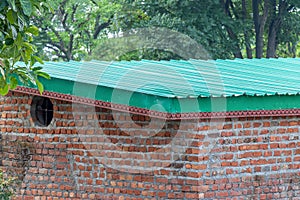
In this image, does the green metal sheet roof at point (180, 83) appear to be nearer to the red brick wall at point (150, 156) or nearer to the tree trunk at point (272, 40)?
the red brick wall at point (150, 156)

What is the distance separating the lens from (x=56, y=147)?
768 cm

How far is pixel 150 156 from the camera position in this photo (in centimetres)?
682

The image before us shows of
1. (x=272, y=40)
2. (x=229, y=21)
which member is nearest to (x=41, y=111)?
(x=229, y=21)

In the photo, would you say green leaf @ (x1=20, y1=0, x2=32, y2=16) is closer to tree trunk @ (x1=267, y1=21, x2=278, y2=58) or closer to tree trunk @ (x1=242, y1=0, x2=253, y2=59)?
tree trunk @ (x1=242, y1=0, x2=253, y2=59)

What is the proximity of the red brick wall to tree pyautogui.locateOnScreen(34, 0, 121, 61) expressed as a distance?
18.7 meters

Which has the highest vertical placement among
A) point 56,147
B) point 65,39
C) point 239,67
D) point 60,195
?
point 65,39

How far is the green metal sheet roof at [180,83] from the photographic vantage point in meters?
6.14

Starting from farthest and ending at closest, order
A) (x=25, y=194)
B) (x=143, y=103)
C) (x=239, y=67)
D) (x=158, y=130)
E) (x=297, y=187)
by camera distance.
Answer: (x=239, y=67)
(x=25, y=194)
(x=297, y=187)
(x=158, y=130)
(x=143, y=103)

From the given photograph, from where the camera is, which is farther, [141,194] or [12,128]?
[12,128]

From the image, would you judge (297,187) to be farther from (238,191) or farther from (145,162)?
(145,162)

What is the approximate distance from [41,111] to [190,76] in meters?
1.91

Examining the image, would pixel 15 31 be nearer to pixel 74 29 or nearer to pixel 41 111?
pixel 41 111

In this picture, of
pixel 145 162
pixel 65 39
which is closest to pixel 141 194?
pixel 145 162

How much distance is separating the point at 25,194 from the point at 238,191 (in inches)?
105
